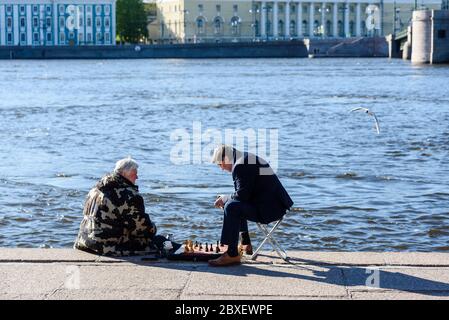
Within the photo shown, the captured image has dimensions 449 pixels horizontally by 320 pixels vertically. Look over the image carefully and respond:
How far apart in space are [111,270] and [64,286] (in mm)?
442

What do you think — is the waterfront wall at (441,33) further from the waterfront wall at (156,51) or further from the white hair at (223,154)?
the white hair at (223,154)

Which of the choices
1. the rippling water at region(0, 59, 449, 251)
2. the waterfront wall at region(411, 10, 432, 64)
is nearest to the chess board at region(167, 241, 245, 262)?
the rippling water at region(0, 59, 449, 251)

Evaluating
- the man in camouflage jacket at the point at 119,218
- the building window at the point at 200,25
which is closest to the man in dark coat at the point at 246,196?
the man in camouflage jacket at the point at 119,218

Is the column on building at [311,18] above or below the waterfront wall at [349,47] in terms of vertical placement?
above

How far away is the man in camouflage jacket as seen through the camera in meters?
5.96

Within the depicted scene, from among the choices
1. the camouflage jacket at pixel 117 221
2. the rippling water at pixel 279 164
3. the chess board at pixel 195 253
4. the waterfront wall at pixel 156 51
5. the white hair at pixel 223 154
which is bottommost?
the rippling water at pixel 279 164

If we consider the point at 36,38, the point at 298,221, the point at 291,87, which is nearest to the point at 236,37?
the point at 36,38

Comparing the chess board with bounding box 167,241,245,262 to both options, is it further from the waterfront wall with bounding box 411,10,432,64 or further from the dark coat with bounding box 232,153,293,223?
the waterfront wall with bounding box 411,10,432,64

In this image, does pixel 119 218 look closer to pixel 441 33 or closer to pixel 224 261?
pixel 224 261

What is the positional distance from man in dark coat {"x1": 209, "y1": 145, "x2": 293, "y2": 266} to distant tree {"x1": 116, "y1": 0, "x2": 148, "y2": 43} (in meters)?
94.3

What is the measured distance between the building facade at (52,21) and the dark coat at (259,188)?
89.3 metres

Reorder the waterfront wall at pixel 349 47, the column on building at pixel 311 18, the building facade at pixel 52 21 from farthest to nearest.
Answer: the column on building at pixel 311 18
the building facade at pixel 52 21
the waterfront wall at pixel 349 47

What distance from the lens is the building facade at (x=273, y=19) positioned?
339 feet

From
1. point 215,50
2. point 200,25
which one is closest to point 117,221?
point 215,50
